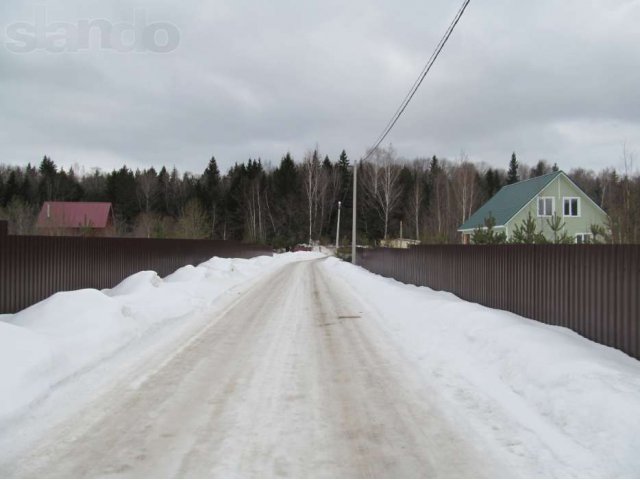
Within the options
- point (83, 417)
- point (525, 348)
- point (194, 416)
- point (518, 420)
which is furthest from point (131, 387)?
point (525, 348)

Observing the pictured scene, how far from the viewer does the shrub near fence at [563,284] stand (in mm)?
6156

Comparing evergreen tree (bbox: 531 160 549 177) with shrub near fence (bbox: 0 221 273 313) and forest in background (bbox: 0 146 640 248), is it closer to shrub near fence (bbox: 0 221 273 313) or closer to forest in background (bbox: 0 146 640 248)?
forest in background (bbox: 0 146 640 248)

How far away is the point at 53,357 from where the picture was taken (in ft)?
19.8

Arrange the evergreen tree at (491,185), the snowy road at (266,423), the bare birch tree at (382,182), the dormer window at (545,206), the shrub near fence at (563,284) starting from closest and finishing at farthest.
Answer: the snowy road at (266,423), the shrub near fence at (563,284), the dormer window at (545,206), the bare birch tree at (382,182), the evergreen tree at (491,185)

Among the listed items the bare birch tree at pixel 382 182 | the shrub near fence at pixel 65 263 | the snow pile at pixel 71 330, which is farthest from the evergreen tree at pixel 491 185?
the snow pile at pixel 71 330

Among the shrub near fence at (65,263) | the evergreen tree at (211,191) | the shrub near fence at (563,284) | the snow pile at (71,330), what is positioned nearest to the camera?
the snow pile at (71,330)

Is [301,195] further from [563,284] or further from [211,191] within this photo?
[563,284]

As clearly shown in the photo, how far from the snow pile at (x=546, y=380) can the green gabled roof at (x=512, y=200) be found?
25.0m

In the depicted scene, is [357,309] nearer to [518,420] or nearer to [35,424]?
[518,420]

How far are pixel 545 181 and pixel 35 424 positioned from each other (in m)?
35.9

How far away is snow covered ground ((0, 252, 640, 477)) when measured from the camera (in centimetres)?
367

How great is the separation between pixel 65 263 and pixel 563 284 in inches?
453

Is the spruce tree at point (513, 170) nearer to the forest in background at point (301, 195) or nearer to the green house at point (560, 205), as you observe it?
the forest in background at point (301, 195)

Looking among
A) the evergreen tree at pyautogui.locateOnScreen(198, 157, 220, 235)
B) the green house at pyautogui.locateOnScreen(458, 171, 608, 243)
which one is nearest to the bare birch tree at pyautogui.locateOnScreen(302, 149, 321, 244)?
the evergreen tree at pyautogui.locateOnScreen(198, 157, 220, 235)
